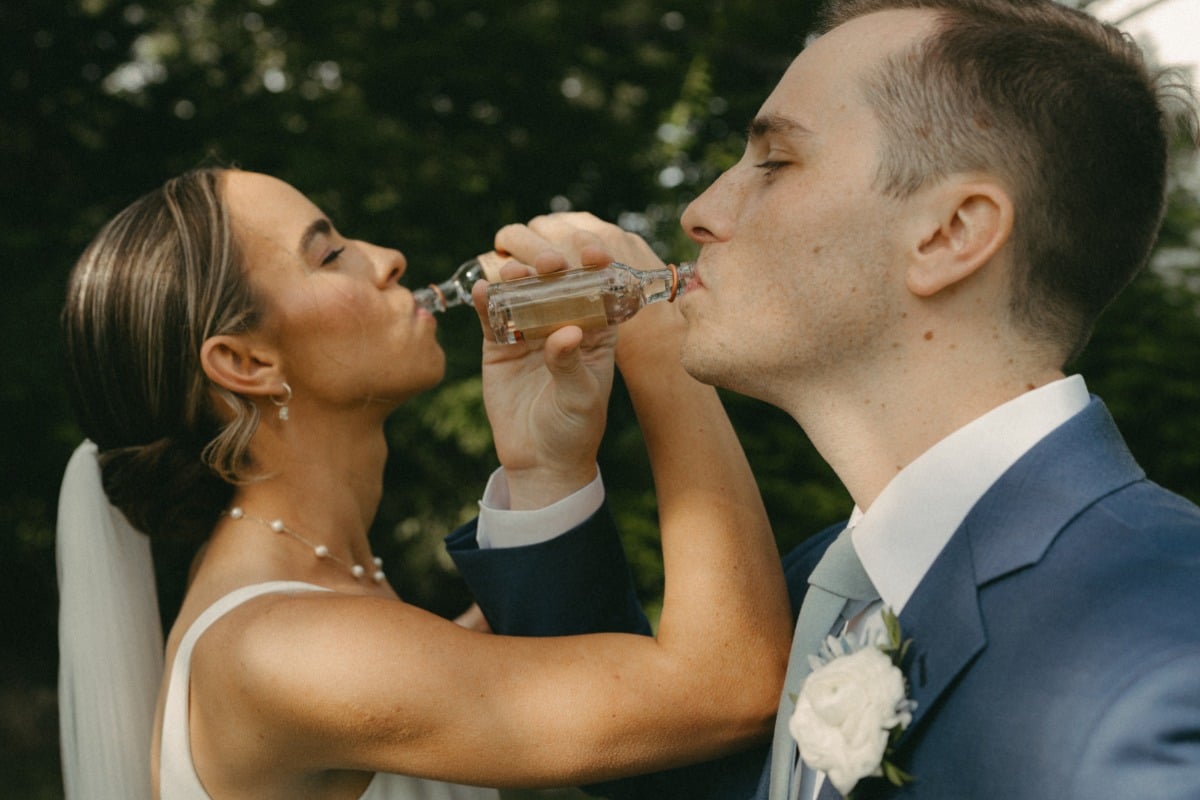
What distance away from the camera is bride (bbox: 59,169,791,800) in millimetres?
2299

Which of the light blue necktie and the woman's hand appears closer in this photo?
the light blue necktie

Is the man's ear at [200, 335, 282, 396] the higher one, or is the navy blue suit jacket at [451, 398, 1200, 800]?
the navy blue suit jacket at [451, 398, 1200, 800]

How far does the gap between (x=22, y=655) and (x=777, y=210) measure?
740 centimetres

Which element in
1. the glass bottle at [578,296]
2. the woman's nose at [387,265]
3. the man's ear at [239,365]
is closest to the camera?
the glass bottle at [578,296]

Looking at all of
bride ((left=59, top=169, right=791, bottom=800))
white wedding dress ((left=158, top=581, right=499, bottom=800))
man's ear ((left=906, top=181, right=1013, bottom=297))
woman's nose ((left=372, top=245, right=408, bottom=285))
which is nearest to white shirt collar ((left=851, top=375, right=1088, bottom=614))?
man's ear ((left=906, top=181, right=1013, bottom=297))

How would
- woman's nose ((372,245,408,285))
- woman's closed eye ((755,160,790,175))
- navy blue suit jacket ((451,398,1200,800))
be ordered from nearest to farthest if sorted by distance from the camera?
navy blue suit jacket ((451,398,1200,800)), woman's closed eye ((755,160,790,175)), woman's nose ((372,245,408,285))

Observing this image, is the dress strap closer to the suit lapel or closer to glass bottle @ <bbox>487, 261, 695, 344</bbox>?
glass bottle @ <bbox>487, 261, 695, 344</bbox>

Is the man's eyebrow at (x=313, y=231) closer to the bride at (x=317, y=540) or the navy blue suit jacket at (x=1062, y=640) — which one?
the bride at (x=317, y=540)

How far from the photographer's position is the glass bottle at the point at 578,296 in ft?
8.84

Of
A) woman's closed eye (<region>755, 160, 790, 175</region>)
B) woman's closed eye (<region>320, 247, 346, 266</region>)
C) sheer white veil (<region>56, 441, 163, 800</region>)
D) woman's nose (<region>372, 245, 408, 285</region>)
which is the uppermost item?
woman's closed eye (<region>755, 160, 790, 175</region>)

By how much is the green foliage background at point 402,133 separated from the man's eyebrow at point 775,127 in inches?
118

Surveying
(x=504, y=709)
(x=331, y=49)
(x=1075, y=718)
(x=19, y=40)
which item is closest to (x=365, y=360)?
(x=504, y=709)

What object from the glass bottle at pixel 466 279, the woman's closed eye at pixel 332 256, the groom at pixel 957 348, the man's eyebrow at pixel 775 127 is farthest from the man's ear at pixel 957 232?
the woman's closed eye at pixel 332 256

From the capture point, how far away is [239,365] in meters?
2.96
